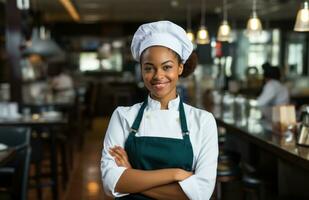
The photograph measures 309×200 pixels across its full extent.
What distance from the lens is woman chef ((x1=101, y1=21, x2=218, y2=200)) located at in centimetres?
178

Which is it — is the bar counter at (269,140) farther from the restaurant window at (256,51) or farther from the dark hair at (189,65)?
the restaurant window at (256,51)

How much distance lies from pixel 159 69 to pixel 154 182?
0.39 meters

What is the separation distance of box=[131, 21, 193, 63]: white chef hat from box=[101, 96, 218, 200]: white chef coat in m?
0.21

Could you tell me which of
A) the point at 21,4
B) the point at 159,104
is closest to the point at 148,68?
the point at 159,104

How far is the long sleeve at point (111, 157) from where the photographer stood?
5.92ft

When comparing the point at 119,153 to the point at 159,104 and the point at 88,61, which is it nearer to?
the point at 159,104

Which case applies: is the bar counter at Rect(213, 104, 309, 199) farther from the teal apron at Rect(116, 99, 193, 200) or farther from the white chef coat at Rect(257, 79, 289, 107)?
the white chef coat at Rect(257, 79, 289, 107)

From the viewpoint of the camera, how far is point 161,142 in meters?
1.81

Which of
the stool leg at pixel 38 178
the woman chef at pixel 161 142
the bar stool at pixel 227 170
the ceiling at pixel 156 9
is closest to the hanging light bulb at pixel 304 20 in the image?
the bar stool at pixel 227 170

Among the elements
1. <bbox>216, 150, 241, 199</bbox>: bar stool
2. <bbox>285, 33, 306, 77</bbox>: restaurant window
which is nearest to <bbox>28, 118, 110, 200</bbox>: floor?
<bbox>216, 150, 241, 199</bbox>: bar stool

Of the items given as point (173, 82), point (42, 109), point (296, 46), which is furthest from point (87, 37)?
point (173, 82)

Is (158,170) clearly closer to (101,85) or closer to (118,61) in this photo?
(101,85)

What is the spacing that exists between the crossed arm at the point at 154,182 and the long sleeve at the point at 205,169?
0.02 meters

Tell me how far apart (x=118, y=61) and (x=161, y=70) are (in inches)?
549
